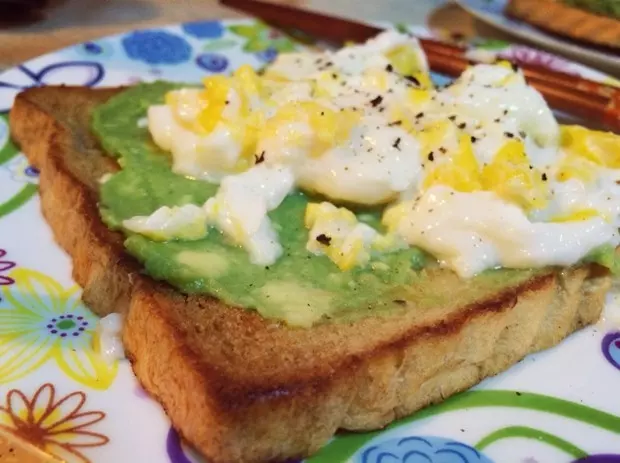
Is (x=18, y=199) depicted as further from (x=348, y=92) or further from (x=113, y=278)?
(x=348, y=92)

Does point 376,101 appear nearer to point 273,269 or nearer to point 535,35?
point 273,269

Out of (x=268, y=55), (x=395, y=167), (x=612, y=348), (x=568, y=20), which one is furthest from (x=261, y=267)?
(x=568, y=20)

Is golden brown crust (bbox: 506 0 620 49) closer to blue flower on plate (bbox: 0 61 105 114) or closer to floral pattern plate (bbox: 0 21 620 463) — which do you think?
floral pattern plate (bbox: 0 21 620 463)

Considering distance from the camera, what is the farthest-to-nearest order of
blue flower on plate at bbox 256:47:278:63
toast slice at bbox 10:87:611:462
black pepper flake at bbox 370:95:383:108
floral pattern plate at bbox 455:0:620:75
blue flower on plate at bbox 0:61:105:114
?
floral pattern plate at bbox 455:0:620:75
blue flower on plate at bbox 256:47:278:63
blue flower on plate at bbox 0:61:105:114
black pepper flake at bbox 370:95:383:108
toast slice at bbox 10:87:611:462

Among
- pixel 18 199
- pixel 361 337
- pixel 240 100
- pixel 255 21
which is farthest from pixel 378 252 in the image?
pixel 255 21

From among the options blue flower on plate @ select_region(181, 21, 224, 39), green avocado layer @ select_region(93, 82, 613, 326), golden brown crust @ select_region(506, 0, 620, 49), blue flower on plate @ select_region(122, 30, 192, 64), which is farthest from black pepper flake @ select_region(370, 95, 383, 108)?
→ golden brown crust @ select_region(506, 0, 620, 49)

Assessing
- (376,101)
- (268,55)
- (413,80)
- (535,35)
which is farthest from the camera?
(535,35)
